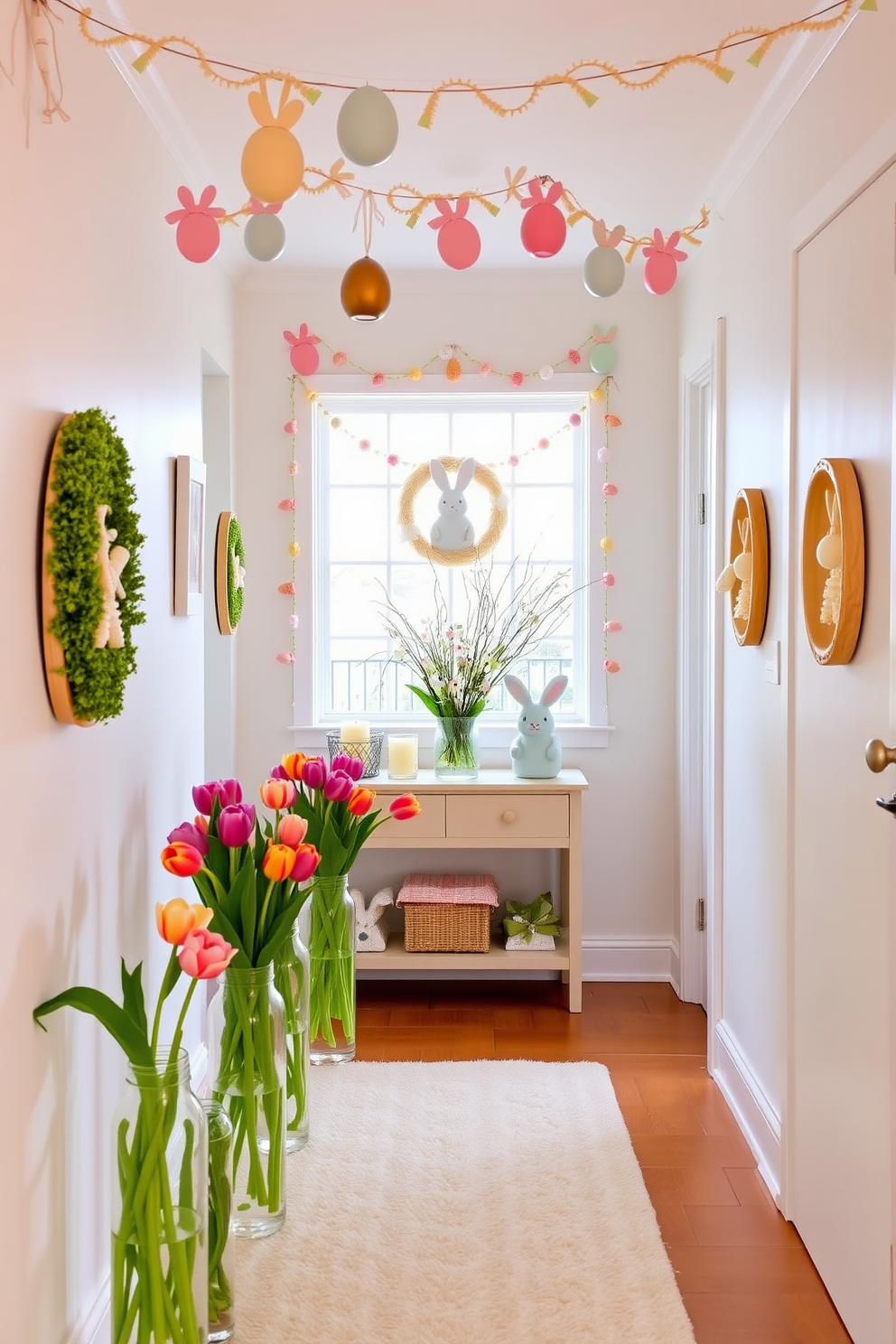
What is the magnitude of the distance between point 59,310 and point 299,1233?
6.15 ft

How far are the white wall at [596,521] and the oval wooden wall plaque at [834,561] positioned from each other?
1.75 meters

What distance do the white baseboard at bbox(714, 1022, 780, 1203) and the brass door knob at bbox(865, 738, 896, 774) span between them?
1.22m

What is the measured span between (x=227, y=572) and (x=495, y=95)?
1542 mm

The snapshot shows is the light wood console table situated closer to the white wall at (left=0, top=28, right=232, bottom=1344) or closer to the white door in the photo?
the white wall at (left=0, top=28, right=232, bottom=1344)

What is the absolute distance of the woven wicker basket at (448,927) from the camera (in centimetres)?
377

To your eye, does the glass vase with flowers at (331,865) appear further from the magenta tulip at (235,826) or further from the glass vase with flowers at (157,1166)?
the glass vase with flowers at (157,1166)

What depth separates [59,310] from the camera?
1827mm

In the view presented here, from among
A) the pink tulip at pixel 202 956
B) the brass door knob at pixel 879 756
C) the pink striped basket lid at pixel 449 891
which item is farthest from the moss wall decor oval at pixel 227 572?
the brass door knob at pixel 879 756

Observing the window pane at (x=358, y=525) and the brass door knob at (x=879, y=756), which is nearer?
the brass door knob at (x=879, y=756)

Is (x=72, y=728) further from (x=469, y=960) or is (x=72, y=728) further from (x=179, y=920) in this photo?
(x=469, y=960)

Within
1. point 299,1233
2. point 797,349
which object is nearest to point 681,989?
point 299,1233

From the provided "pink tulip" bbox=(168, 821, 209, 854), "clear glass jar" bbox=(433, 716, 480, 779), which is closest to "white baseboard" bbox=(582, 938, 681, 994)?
"clear glass jar" bbox=(433, 716, 480, 779)

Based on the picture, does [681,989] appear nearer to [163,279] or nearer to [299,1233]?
[299,1233]

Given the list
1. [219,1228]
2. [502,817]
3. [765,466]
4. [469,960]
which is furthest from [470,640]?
[219,1228]
